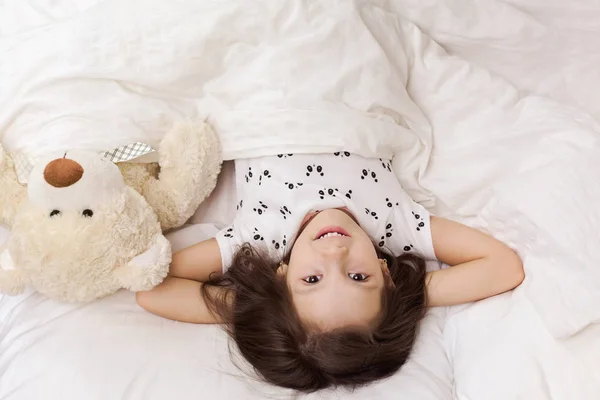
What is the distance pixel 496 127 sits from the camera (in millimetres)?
1075

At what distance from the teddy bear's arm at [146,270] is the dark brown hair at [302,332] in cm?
10

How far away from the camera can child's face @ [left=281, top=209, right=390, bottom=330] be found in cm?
87

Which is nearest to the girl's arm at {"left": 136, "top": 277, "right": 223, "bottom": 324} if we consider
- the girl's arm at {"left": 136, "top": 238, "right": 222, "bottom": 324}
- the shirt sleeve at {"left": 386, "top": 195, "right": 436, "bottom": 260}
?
the girl's arm at {"left": 136, "top": 238, "right": 222, "bottom": 324}

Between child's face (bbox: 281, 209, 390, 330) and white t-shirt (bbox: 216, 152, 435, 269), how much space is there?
6cm

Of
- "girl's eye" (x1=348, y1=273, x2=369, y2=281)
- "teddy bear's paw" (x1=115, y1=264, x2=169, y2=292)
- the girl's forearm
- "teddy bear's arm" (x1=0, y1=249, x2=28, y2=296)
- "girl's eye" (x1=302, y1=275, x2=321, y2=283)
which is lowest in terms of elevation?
the girl's forearm

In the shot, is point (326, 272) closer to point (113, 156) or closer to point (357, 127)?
point (357, 127)

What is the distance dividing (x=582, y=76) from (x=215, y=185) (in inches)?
30.0

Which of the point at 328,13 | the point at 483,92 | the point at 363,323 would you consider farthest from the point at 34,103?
the point at 483,92

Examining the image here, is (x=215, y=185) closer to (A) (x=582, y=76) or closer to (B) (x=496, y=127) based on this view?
(B) (x=496, y=127)

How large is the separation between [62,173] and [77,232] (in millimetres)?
89

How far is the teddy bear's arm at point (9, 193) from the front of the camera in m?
0.92

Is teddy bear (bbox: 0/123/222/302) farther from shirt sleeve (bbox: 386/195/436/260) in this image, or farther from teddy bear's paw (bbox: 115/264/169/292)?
shirt sleeve (bbox: 386/195/436/260)

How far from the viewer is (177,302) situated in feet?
3.06

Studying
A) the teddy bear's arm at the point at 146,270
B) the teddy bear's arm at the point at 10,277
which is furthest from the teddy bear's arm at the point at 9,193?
the teddy bear's arm at the point at 146,270
